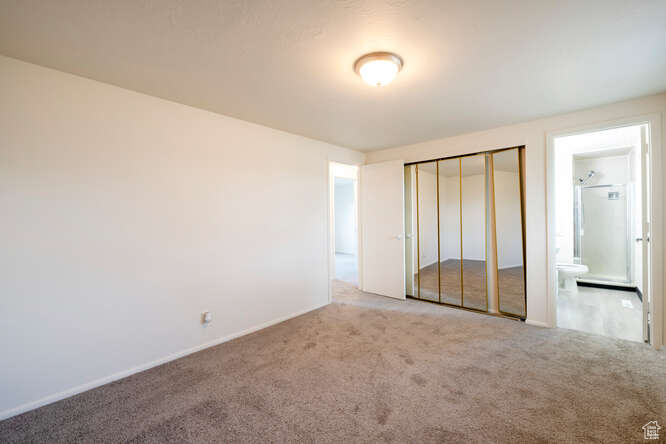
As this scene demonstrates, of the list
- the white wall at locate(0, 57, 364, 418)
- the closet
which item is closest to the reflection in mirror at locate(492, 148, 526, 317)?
the closet

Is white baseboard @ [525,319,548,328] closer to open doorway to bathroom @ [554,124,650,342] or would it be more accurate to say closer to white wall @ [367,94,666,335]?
white wall @ [367,94,666,335]

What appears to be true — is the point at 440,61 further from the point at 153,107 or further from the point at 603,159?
the point at 603,159

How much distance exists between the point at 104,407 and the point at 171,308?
795mm

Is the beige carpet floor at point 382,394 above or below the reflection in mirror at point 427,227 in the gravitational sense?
below

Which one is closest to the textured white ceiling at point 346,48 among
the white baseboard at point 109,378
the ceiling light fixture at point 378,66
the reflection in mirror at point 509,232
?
the ceiling light fixture at point 378,66

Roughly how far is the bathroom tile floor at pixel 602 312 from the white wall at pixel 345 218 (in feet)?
18.6

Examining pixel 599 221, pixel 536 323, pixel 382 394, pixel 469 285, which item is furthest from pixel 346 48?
pixel 599 221

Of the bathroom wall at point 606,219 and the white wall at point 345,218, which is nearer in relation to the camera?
the bathroom wall at point 606,219

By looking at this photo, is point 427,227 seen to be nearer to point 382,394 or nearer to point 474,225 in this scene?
point 474,225

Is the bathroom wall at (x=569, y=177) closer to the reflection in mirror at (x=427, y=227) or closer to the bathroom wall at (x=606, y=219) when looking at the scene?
the bathroom wall at (x=606, y=219)

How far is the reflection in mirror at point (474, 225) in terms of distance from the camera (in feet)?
11.8

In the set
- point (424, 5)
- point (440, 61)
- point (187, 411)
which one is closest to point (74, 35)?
point (424, 5)

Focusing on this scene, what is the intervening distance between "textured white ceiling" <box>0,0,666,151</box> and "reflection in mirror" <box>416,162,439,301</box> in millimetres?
1453

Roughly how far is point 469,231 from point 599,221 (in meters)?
3.00
